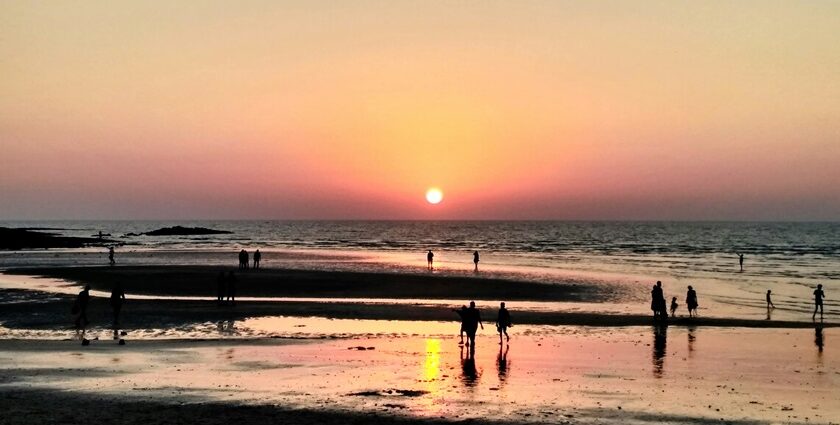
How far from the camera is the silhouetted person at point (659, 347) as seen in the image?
69.5ft

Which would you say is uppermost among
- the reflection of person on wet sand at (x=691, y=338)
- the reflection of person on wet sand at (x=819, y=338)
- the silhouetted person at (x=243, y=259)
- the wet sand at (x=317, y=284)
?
the silhouetted person at (x=243, y=259)

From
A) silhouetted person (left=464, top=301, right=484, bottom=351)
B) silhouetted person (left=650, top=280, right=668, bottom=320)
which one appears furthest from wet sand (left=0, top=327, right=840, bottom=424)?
silhouetted person (left=650, top=280, right=668, bottom=320)

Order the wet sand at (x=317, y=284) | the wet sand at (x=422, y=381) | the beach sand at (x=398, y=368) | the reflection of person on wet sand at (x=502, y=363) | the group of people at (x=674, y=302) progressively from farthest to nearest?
1. the wet sand at (x=317, y=284)
2. the group of people at (x=674, y=302)
3. the reflection of person on wet sand at (x=502, y=363)
4. the beach sand at (x=398, y=368)
5. the wet sand at (x=422, y=381)

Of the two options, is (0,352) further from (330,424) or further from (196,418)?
(330,424)

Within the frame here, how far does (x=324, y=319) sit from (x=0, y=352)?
41.5 feet

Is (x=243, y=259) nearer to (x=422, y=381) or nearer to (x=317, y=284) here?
(x=317, y=284)

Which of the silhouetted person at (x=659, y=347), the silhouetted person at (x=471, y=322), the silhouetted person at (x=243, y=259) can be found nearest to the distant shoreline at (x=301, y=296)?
the silhouetted person at (x=659, y=347)

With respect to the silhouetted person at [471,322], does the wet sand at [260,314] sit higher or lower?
lower

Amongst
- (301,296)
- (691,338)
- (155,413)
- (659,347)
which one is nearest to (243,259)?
(301,296)

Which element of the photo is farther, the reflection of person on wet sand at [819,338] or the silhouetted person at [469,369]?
the reflection of person on wet sand at [819,338]

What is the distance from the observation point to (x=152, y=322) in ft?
98.0

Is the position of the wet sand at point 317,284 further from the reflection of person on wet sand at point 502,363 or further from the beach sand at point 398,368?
the reflection of person on wet sand at point 502,363

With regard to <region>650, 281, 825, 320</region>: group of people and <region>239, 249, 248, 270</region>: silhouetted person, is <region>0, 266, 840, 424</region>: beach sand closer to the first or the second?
<region>650, 281, 825, 320</region>: group of people

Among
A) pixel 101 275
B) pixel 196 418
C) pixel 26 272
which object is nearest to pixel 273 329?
pixel 196 418
